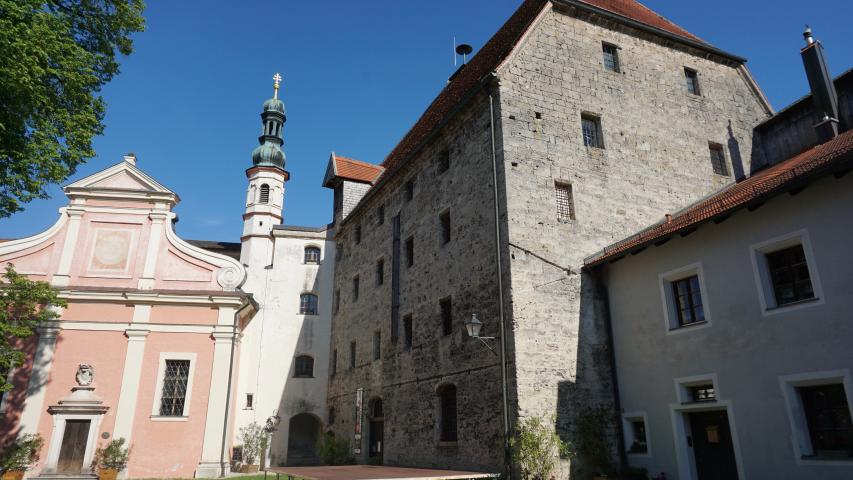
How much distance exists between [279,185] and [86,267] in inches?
473

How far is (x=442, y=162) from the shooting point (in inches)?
725

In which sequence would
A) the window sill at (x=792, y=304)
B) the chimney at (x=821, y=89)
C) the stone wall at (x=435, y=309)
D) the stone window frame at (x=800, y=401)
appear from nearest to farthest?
the stone window frame at (x=800, y=401), the window sill at (x=792, y=304), the stone wall at (x=435, y=309), the chimney at (x=821, y=89)

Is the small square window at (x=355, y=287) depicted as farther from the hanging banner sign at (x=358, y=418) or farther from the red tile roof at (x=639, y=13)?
the red tile roof at (x=639, y=13)

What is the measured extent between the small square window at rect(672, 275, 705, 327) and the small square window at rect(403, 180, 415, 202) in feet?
33.2

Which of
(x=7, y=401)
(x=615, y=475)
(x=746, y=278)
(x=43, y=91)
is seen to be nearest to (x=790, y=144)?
(x=746, y=278)

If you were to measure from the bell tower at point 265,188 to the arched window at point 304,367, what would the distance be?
537cm

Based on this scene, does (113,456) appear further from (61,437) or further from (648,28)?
(648,28)

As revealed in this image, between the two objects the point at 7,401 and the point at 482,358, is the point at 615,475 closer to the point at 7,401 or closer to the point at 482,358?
the point at 482,358

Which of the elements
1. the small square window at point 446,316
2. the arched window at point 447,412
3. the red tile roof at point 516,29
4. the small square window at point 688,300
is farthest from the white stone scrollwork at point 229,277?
the small square window at point 688,300

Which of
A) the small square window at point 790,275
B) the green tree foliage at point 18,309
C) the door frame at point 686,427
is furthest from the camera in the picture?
the green tree foliage at point 18,309

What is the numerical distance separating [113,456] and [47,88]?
1258 cm

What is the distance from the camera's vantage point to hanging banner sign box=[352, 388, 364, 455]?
21.0 meters

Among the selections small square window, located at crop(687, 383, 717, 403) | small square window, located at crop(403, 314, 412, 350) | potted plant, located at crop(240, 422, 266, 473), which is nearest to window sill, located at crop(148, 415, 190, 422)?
potted plant, located at crop(240, 422, 266, 473)

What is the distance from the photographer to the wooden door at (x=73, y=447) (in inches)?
755
